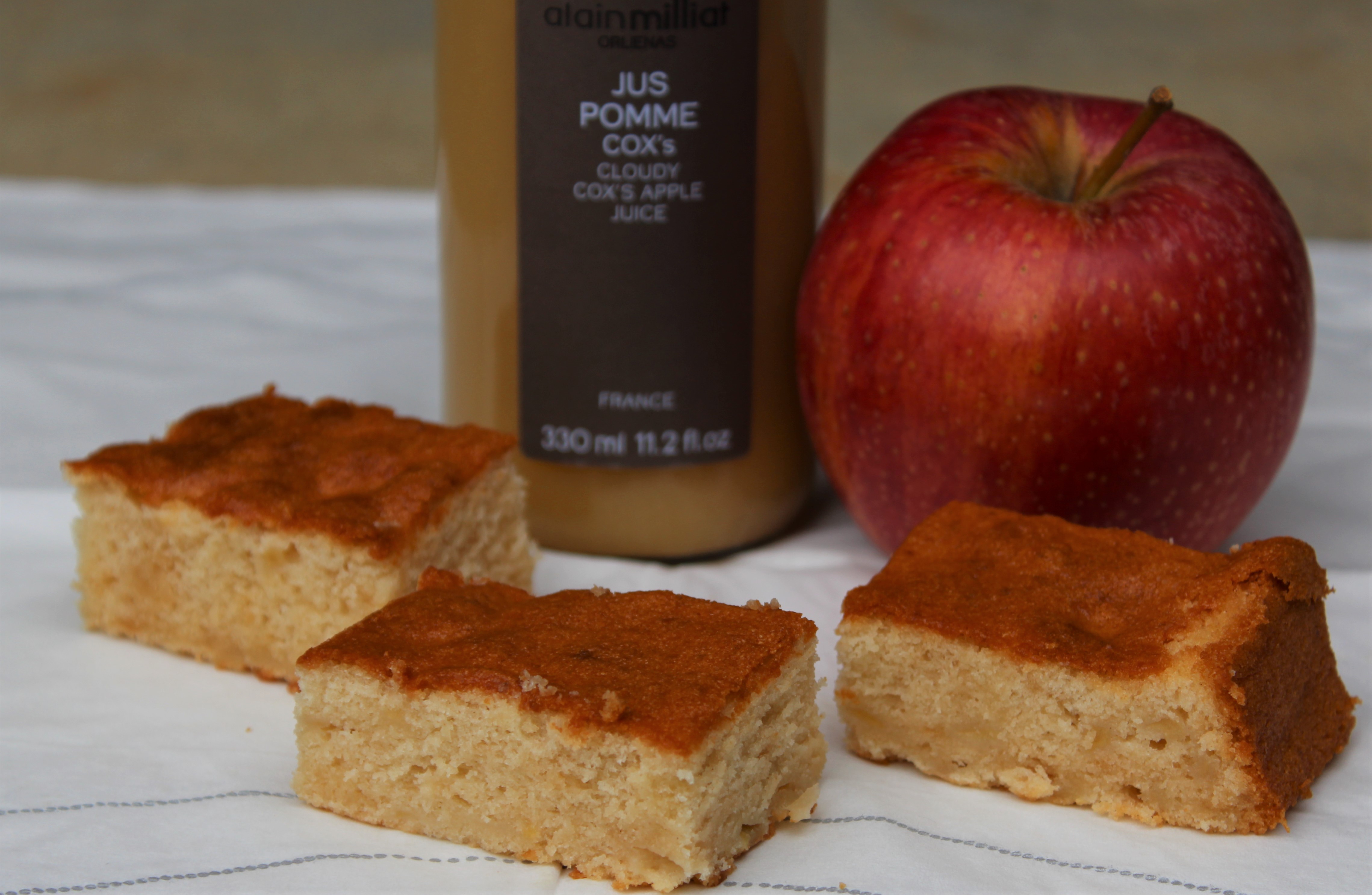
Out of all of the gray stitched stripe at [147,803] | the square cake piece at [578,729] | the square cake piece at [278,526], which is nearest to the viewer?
the square cake piece at [578,729]

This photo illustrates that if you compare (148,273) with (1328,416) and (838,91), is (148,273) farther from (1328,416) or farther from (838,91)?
(838,91)

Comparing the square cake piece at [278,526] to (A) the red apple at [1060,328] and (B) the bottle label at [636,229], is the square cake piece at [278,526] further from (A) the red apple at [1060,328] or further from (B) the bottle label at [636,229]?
(A) the red apple at [1060,328]

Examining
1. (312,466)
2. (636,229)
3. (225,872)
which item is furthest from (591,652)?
(636,229)

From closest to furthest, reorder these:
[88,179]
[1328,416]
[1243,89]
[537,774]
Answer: [537,774] < [1328,416] < [88,179] < [1243,89]

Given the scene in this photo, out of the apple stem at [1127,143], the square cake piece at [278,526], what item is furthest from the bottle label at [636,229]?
the apple stem at [1127,143]

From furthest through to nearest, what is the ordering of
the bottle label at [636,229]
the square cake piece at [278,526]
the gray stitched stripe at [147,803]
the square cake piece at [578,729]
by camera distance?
the bottle label at [636,229] < the square cake piece at [278,526] < the gray stitched stripe at [147,803] < the square cake piece at [578,729]

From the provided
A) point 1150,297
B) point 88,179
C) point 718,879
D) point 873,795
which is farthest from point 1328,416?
point 88,179

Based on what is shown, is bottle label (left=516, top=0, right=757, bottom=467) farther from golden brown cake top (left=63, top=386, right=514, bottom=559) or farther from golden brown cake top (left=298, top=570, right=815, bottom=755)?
golden brown cake top (left=298, top=570, right=815, bottom=755)

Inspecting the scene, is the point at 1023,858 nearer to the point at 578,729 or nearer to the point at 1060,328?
the point at 578,729
